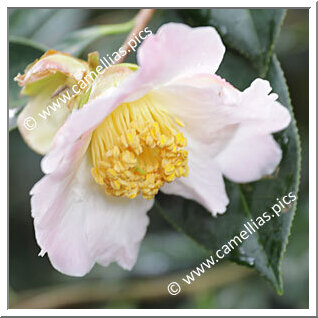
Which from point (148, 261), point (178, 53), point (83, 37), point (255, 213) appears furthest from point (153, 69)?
point (148, 261)

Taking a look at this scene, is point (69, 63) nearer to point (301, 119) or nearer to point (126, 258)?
point (126, 258)

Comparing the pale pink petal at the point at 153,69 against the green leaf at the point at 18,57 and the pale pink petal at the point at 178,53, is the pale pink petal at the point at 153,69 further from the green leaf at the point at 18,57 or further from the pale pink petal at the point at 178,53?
the green leaf at the point at 18,57

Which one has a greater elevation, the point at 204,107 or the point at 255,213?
the point at 204,107

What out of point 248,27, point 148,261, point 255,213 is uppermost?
point 248,27

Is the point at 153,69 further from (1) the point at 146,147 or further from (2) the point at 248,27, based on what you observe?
(2) the point at 248,27

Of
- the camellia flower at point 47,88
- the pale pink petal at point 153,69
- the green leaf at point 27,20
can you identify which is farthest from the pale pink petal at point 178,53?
the green leaf at point 27,20

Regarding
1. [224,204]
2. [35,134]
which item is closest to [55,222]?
[35,134]

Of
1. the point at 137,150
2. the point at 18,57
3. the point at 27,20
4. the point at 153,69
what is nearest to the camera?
the point at 153,69
